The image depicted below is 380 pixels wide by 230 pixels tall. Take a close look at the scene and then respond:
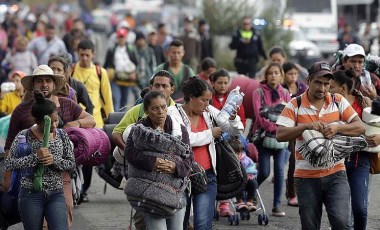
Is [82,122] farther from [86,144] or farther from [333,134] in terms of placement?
[333,134]

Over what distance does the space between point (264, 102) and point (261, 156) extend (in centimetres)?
60

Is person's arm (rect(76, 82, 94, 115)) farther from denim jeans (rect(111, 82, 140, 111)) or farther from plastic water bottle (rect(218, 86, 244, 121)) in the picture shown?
denim jeans (rect(111, 82, 140, 111))

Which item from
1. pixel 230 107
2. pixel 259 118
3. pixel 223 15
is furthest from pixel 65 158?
pixel 223 15

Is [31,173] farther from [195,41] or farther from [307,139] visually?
[195,41]

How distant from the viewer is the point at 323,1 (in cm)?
4528

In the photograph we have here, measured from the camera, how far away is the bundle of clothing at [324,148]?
9203mm

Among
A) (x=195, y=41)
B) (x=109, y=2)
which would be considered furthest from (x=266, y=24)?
(x=109, y=2)

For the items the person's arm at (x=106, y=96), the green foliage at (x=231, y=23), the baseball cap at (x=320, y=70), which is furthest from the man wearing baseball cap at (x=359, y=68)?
the green foliage at (x=231, y=23)

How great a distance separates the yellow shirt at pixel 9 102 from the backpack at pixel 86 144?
4699 millimetres

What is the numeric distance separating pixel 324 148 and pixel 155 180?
4.43ft

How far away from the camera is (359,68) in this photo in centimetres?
1115

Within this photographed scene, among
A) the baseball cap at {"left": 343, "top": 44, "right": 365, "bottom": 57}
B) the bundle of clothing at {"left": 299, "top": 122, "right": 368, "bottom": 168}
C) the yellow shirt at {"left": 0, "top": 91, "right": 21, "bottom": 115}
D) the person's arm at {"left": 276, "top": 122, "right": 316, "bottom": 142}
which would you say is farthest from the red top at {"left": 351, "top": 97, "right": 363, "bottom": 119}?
the yellow shirt at {"left": 0, "top": 91, "right": 21, "bottom": 115}

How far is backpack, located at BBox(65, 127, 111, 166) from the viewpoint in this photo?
32.5 feet

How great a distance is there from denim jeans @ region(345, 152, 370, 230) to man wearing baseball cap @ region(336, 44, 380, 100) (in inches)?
30.8
